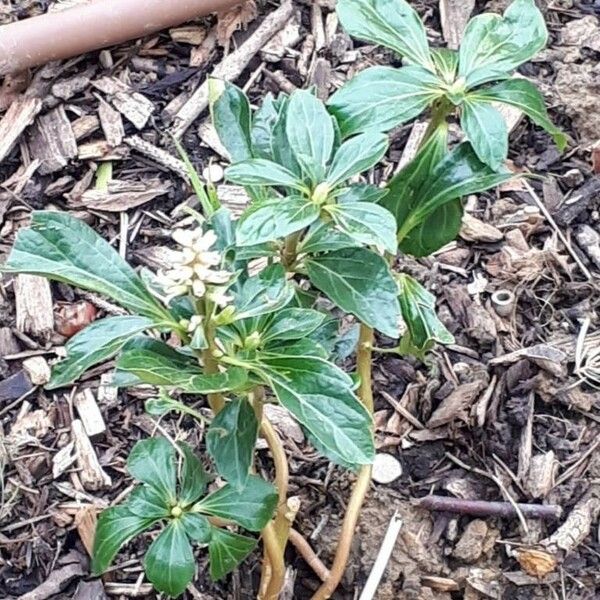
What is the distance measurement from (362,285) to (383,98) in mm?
221

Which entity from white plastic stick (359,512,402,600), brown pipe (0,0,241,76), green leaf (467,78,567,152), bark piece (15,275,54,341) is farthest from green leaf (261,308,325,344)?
brown pipe (0,0,241,76)

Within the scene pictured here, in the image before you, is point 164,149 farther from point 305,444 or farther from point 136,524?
point 136,524

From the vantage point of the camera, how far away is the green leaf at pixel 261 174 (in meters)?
1.04

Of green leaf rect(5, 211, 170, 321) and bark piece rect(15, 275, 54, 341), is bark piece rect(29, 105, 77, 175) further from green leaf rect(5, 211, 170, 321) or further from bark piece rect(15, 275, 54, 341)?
green leaf rect(5, 211, 170, 321)

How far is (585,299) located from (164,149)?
0.82m

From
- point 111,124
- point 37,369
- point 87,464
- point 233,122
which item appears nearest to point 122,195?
point 111,124

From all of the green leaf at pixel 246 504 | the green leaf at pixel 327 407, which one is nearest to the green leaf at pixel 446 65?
the green leaf at pixel 327 407

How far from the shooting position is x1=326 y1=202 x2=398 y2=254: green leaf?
1.00 m

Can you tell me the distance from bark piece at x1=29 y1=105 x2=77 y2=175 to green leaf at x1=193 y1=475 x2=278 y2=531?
34.4 inches

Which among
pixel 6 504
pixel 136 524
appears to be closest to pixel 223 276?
pixel 136 524

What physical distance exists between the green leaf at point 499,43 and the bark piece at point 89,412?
2.68ft

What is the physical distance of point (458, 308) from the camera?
5.49 feet

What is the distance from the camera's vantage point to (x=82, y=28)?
187cm

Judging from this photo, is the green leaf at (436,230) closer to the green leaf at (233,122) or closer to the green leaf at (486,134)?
the green leaf at (486,134)
